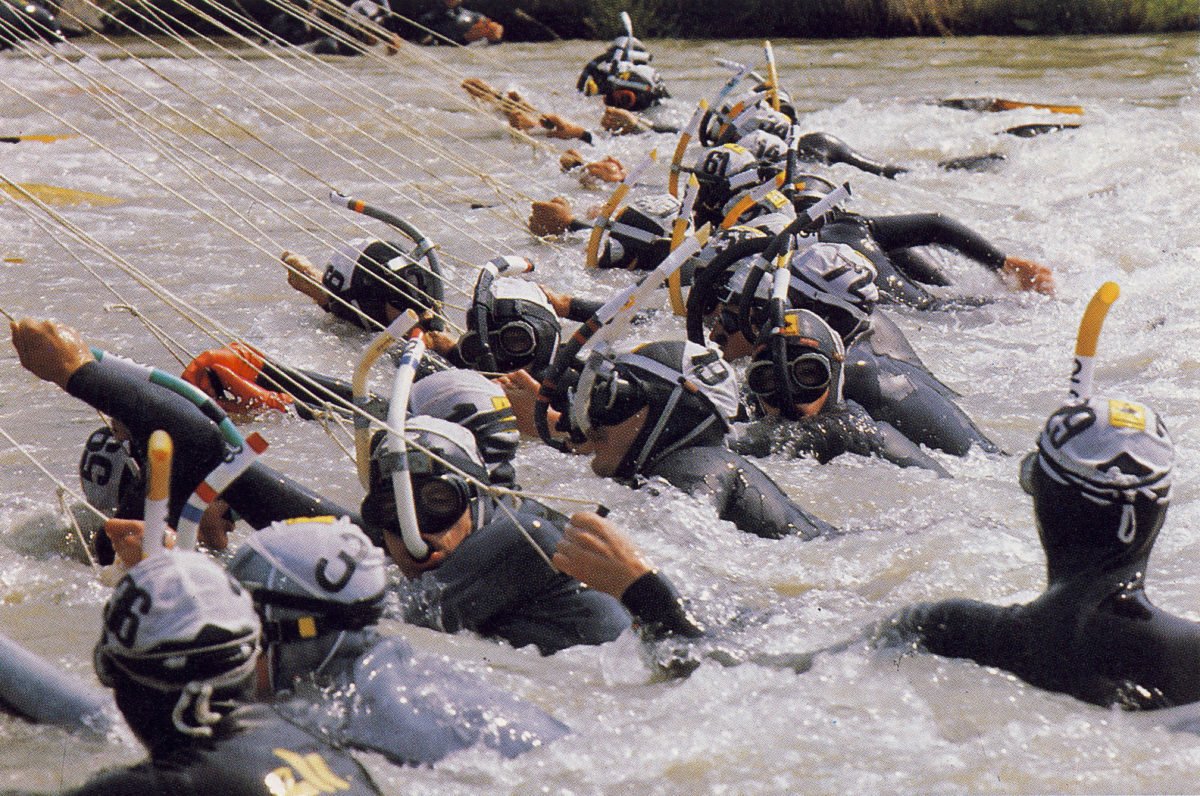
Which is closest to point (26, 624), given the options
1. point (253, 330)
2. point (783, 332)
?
point (783, 332)

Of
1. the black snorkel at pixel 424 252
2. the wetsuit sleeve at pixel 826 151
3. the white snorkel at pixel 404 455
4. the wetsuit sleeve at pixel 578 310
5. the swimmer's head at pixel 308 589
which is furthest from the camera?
the wetsuit sleeve at pixel 826 151

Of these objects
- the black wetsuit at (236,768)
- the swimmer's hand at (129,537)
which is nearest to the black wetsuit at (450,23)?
the swimmer's hand at (129,537)

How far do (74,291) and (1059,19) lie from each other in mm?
15103

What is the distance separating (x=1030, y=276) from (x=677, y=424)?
Answer: 4.62 m

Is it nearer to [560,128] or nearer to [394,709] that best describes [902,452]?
[394,709]

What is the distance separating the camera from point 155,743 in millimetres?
2633

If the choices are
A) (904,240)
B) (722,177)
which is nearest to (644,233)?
(722,177)

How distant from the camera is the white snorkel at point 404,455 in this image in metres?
3.65

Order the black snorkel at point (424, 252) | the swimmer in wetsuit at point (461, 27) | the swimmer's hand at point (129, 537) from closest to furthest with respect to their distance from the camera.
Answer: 1. the swimmer's hand at point (129, 537)
2. the black snorkel at point (424, 252)
3. the swimmer in wetsuit at point (461, 27)

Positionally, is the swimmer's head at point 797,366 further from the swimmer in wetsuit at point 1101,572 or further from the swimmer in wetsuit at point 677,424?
the swimmer in wetsuit at point 1101,572

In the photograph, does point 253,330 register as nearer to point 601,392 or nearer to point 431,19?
point 601,392

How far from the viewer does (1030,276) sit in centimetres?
867

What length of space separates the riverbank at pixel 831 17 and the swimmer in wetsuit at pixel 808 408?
1608cm

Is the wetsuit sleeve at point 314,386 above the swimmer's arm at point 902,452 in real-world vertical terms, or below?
above
